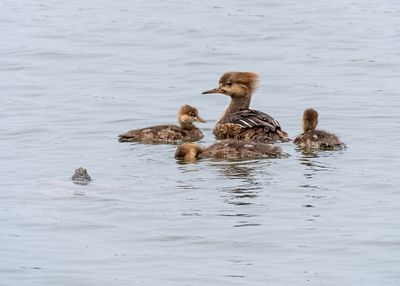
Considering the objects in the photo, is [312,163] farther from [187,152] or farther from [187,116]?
[187,116]

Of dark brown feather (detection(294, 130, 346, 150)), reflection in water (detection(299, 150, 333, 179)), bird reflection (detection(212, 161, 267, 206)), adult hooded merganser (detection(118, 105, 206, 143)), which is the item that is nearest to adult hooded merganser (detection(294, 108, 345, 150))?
dark brown feather (detection(294, 130, 346, 150))

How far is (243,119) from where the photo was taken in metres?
16.2

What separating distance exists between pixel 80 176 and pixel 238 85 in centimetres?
437

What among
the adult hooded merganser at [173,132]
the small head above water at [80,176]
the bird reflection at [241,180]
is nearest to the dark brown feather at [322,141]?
the bird reflection at [241,180]

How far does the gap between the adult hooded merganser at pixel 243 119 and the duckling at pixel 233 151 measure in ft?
3.09

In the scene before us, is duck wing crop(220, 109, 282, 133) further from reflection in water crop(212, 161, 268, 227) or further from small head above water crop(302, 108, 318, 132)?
reflection in water crop(212, 161, 268, 227)

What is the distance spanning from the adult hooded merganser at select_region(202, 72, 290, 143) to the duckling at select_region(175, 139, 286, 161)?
94 cm

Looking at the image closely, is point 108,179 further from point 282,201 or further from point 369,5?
point 369,5

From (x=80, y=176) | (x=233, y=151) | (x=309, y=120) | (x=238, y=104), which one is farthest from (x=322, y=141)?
(x=80, y=176)

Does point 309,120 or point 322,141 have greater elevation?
point 309,120

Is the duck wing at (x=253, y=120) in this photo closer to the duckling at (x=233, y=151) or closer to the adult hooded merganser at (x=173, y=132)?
the adult hooded merganser at (x=173, y=132)

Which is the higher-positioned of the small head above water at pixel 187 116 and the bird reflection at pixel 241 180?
the small head above water at pixel 187 116

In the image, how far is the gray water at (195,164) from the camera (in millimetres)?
10781

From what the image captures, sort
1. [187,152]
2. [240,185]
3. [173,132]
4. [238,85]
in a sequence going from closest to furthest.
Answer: [240,185]
[187,152]
[173,132]
[238,85]
